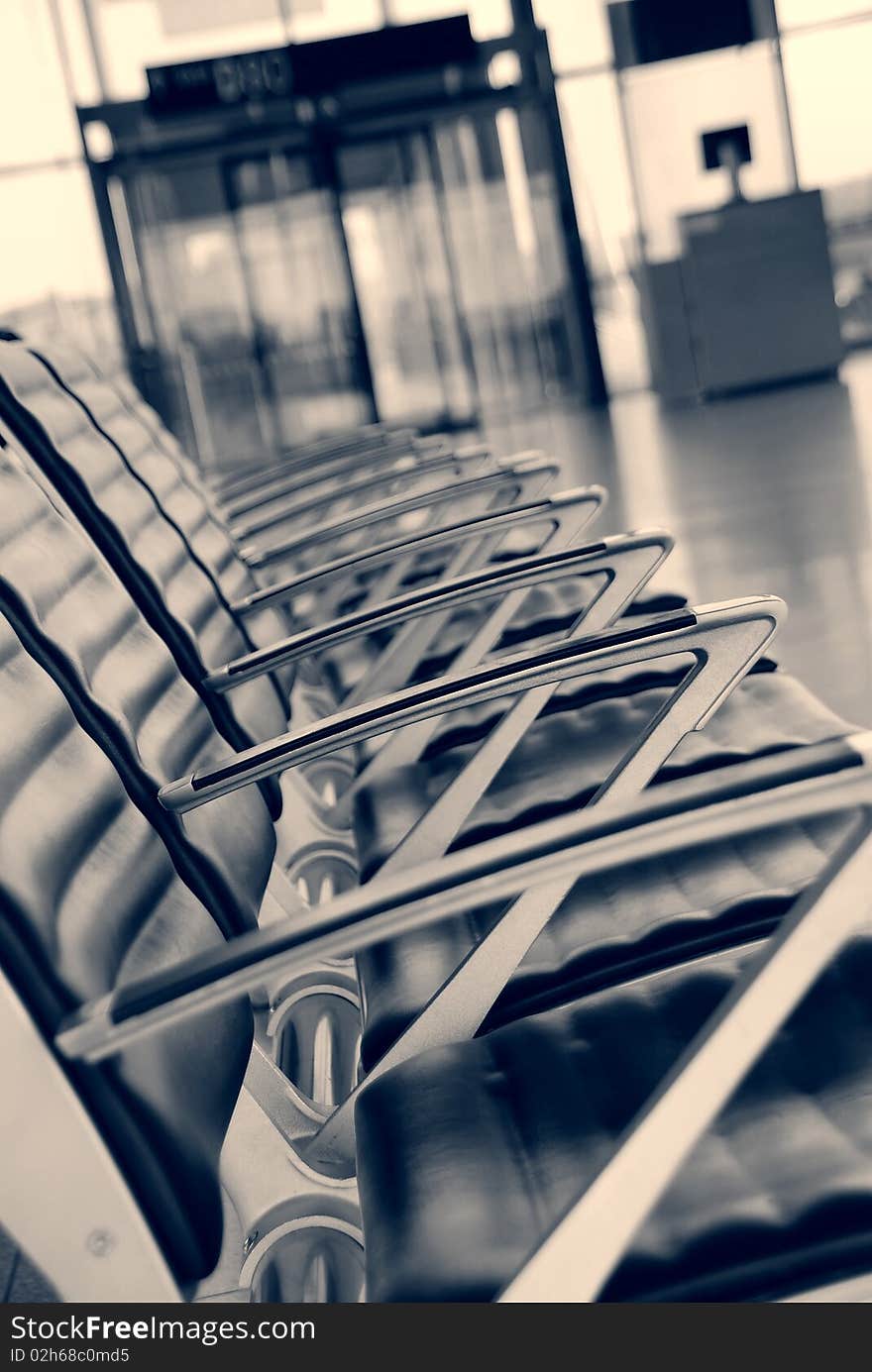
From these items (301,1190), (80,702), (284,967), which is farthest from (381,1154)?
(80,702)

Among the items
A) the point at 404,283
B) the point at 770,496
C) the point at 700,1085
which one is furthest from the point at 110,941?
the point at 404,283

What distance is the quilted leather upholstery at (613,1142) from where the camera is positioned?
810 mm

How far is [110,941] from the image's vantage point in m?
0.92

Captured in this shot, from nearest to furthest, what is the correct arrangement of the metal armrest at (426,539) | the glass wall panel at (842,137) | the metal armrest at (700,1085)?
the metal armrest at (700,1085) < the metal armrest at (426,539) < the glass wall panel at (842,137)

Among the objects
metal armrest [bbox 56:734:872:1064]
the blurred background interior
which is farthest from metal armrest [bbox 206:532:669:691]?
the blurred background interior

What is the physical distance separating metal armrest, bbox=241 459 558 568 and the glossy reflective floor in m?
0.70

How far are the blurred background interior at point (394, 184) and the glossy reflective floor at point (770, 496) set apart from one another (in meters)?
0.98

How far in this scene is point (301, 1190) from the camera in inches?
42.0

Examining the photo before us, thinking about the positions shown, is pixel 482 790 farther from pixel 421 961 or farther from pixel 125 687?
pixel 125 687

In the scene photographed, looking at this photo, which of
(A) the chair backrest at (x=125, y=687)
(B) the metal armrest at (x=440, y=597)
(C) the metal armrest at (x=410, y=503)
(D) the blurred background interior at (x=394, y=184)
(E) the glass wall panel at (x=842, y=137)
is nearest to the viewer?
(A) the chair backrest at (x=125, y=687)

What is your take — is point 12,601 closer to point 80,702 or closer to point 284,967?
point 80,702

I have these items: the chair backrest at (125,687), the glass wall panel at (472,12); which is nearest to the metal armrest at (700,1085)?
the chair backrest at (125,687)

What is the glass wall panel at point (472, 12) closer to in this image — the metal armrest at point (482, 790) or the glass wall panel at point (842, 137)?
the glass wall panel at point (842, 137)

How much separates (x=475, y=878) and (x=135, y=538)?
1.01 metres
